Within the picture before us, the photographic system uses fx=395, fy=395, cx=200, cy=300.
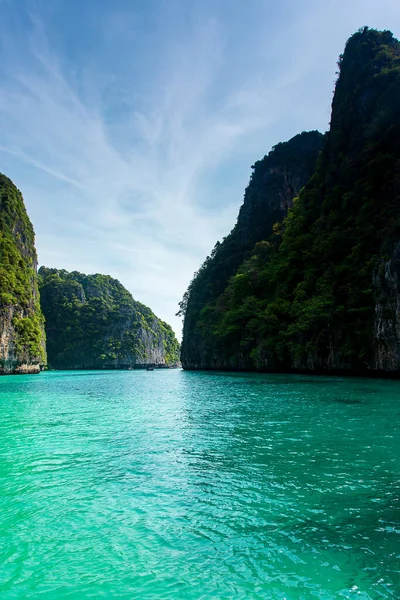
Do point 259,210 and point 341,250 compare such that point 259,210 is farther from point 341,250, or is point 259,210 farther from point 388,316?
point 388,316

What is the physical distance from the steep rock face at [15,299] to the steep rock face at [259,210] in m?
27.9

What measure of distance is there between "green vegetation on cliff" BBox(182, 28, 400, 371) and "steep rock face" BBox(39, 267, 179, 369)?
9296cm

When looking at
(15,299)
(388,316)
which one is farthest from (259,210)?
(388,316)

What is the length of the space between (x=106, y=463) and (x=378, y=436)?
703 cm

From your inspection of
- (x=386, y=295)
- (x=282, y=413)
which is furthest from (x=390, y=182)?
(x=282, y=413)

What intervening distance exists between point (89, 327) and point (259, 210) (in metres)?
90.7

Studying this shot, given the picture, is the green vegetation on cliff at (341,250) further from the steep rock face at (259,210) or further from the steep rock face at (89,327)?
the steep rock face at (89,327)

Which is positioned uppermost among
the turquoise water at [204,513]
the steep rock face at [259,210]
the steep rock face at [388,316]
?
the steep rock face at [259,210]

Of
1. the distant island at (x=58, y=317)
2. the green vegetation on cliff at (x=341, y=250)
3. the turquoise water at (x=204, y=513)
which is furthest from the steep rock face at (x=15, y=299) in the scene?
the turquoise water at (x=204, y=513)

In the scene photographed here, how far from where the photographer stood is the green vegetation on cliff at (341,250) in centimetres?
3191

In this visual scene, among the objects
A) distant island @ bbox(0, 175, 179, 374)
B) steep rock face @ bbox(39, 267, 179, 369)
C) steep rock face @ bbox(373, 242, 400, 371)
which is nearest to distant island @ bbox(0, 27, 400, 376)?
steep rock face @ bbox(373, 242, 400, 371)

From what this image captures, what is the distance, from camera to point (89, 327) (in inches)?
5566

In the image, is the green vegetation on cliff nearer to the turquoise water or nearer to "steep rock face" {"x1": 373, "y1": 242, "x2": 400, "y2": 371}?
"steep rock face" {"x1": 373, "y1": 242, "x2": 400, "y2": 371}

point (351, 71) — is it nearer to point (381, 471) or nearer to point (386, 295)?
point (386, 295)
